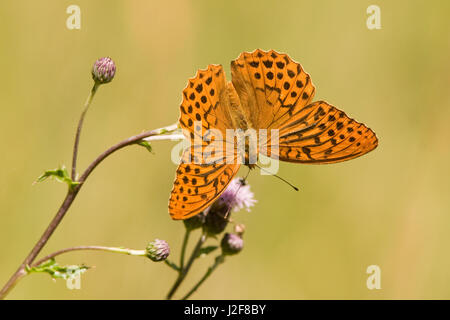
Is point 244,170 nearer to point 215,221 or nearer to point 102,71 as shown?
point 215,221

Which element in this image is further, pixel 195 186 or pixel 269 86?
pixel 269 86

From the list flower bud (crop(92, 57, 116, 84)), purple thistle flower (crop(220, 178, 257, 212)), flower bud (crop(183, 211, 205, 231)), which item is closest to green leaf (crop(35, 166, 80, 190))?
flower bud (crop(92, 57, 116, 84))

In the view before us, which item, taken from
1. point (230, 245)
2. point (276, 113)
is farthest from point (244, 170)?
point (276, 113)

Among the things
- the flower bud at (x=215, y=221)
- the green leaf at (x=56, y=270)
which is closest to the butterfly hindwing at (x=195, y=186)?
the green leaf at (x=56, y=270)

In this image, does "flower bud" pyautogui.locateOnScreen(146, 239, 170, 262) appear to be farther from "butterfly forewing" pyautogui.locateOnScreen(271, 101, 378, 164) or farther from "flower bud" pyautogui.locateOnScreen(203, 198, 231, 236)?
"butterfly forewing" pyautogui.locateOnScreen(271, 101, 378, 164)

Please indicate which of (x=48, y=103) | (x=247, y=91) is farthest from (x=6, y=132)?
(x=247, y=91)

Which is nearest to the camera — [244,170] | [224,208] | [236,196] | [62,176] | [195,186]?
[62,176]

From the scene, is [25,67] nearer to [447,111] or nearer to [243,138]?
[243,138]

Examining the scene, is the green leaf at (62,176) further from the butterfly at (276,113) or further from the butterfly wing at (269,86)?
the butterfly wing at (269,86)
